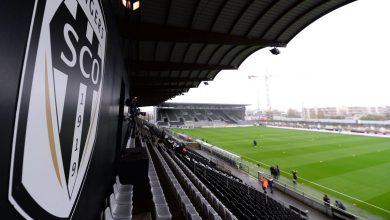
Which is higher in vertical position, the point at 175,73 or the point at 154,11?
the point at 175,73

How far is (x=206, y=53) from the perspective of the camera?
15.2 meters

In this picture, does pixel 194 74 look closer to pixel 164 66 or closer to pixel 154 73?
pixel 154 73

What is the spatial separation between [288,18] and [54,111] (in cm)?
1130

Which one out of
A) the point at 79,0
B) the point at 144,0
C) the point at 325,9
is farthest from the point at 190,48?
the point at 79,0

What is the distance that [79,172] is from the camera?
2596 mm

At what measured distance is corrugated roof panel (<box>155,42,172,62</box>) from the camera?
1287 centimetres

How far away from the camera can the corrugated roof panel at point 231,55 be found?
14.7 m

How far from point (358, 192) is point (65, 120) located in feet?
54.6

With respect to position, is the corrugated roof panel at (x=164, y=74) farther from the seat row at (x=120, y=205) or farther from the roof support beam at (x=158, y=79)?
the seat row at (x=120, y=205)

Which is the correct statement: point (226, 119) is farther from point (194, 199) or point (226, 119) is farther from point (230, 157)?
point (194, 199)

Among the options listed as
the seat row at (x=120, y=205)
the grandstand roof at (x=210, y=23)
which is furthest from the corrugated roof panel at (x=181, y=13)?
the seat row at (x=120, y=205)

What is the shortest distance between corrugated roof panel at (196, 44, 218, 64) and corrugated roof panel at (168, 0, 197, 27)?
4555 mm

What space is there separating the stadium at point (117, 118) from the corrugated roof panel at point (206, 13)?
7cm

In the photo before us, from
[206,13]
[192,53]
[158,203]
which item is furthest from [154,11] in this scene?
[158,203]
